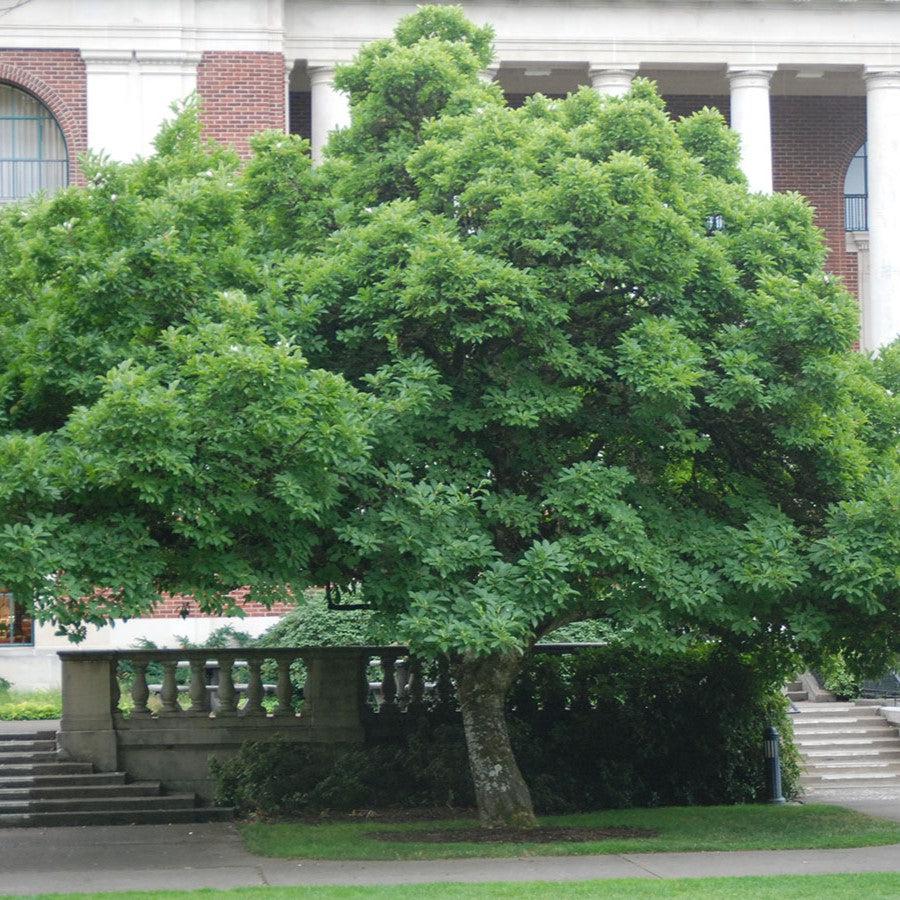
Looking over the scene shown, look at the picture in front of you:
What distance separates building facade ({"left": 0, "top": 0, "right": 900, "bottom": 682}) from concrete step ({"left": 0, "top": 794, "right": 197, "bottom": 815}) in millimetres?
10953

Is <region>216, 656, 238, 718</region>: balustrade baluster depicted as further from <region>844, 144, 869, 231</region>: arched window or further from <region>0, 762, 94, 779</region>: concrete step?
<region>844, 144, 869, 231</region>: arched window

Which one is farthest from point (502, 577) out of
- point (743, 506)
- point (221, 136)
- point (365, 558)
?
point (221, 136)

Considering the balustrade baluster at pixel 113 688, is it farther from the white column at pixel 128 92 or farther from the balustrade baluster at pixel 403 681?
the white column at pixel 128 92

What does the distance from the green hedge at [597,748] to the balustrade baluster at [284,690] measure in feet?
2.29

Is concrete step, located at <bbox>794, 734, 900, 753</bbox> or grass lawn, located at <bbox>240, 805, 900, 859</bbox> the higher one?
grass lawn, located at <bbox>240, 805, 900, 859</bbox>

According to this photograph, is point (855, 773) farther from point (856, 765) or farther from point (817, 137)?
point (817, 137)

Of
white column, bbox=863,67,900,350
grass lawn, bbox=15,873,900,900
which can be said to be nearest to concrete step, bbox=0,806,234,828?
grass lawn, bbox=15,873,900,900

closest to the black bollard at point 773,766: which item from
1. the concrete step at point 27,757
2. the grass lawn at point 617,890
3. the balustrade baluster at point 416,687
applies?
the balustrade baluster at point 416,687

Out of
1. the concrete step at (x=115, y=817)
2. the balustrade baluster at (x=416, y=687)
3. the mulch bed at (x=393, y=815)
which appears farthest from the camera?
the balustrade baluster at (x=416, y=687)

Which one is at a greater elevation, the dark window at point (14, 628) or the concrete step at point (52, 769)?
the dark window at point (14, 628)

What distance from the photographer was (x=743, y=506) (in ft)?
49.5

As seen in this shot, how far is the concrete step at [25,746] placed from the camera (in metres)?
18.8

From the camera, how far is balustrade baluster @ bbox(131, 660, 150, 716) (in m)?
18.4

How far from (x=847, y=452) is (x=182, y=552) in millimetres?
5873
